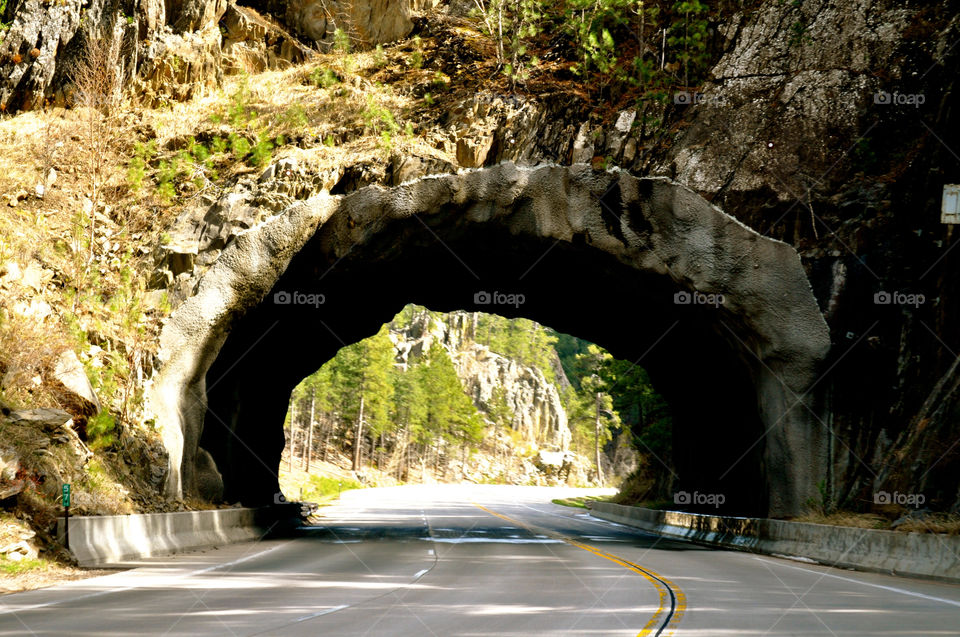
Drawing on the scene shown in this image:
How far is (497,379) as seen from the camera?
377 feet

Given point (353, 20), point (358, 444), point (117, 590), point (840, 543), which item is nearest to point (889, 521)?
point (840, 543)

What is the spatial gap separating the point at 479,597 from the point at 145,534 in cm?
798

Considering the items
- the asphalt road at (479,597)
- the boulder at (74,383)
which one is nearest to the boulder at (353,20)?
the boulder at (74,383)

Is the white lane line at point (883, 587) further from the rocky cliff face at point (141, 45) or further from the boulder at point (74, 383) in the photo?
the rocky cliff face at point (141, 45)

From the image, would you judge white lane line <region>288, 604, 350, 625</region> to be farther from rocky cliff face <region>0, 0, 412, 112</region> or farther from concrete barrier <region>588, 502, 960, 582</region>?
rocky cliff face <region>0, 0, 412, 112</region>

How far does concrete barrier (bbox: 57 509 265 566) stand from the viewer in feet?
46.4

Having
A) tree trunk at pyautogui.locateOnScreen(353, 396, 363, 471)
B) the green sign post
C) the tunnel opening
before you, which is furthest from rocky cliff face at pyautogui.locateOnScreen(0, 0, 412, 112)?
tree trunk at pyautogui.locateOnScreen(353, 396, 363, 471)

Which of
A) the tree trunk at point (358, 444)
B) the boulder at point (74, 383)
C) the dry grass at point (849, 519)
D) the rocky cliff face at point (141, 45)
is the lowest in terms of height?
the tree trunk at point (358, 444)

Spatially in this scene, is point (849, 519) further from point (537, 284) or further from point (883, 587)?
point (537, 284)

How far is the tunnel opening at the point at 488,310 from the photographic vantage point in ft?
76.0

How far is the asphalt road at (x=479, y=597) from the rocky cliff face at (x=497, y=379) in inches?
3660

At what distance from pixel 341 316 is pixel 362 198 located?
6605 millimetres

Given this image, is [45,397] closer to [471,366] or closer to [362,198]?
[362,198]

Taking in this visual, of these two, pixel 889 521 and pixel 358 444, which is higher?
pixel 889 521
